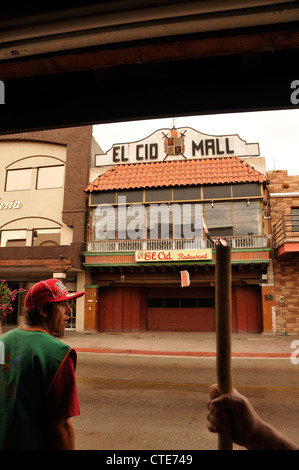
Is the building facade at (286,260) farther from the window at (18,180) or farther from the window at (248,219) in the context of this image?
the window at (18,180)

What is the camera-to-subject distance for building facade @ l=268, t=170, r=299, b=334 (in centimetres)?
1630

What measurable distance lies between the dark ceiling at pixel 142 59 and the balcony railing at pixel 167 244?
14580 millimetres

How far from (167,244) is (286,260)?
20.8 ft

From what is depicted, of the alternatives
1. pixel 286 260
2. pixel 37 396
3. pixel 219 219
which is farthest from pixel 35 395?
pixel 286 260

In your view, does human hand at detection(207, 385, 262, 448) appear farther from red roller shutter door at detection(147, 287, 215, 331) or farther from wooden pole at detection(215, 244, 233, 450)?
red roller shutter door at detection(147, 287, 215, 331)

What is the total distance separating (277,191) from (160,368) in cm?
1197

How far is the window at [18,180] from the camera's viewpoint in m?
20.1

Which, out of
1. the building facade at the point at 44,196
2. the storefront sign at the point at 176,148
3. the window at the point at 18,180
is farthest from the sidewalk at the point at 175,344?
the storefront sign at the point at 176,148

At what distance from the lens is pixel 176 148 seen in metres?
19.1

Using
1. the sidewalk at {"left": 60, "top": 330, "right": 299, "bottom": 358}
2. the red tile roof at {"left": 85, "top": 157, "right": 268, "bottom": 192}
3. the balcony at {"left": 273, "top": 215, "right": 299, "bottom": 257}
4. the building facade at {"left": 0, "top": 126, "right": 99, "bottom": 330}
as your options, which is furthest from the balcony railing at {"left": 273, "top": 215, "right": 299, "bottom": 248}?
the building facade at {"left": 0, "top": 126, "right": 99, "bottom": 330}

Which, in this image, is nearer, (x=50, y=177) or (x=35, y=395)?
(x=35, y=395)

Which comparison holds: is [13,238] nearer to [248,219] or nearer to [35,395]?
[248,219]

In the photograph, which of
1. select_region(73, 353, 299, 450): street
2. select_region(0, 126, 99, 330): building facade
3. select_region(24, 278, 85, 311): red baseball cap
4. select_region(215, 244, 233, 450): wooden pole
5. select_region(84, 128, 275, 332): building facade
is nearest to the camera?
select_region(215, 244, 233, 450): wooden pole

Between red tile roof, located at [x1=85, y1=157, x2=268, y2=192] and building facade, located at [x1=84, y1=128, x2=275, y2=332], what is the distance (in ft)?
0.19
